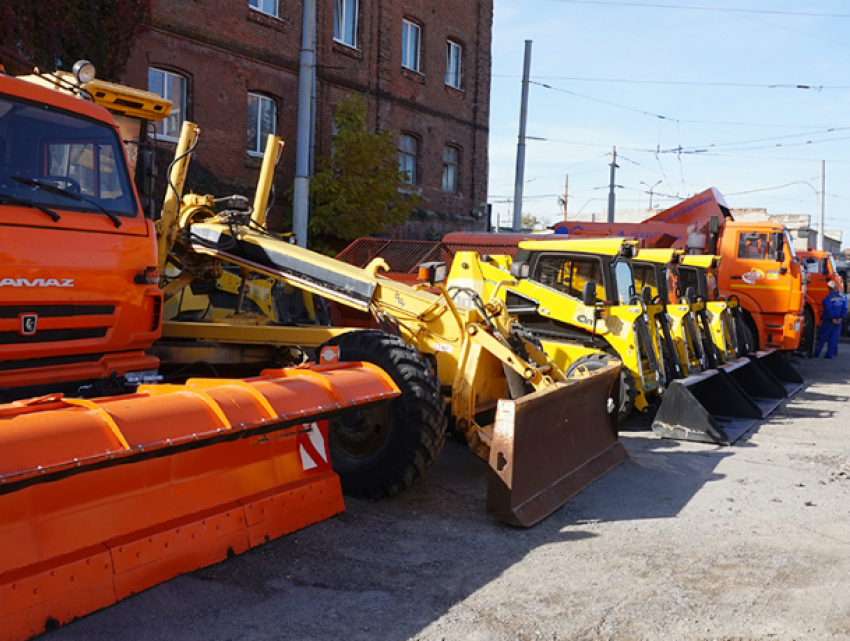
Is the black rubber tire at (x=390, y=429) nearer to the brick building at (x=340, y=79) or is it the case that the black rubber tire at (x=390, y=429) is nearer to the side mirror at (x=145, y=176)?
the side mirror at (x=145, y=176)

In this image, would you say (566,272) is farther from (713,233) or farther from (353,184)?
(353,184)

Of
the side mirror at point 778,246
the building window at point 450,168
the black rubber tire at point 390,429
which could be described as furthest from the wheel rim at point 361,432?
the building window at point 450,168

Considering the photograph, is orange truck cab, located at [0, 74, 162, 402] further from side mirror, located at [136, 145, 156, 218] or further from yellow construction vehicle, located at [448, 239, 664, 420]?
yellow construction vehicle, located at [448, 239, 664, 420]

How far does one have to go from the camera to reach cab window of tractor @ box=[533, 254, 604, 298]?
33.4 feet

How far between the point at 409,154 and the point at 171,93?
26.6ft

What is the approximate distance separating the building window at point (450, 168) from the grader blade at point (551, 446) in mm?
17742

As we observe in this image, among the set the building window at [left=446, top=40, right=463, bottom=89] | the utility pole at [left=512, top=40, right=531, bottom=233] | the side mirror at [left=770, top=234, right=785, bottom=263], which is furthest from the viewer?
the building window at [left=446, top=40, right=463, bottom=89]

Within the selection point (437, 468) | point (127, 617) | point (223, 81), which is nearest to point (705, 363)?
point (437, 468)

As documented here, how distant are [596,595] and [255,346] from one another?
376 centimetres

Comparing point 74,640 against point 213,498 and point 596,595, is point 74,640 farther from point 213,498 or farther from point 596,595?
point 596,595

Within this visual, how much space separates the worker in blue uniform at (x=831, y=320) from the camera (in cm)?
1789

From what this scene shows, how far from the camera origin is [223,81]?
17016mm

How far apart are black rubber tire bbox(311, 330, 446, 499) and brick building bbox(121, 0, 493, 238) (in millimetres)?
11187

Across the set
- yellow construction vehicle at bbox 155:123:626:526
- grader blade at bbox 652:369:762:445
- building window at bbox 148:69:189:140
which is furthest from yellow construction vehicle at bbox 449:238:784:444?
building window at bbox 148:69:189:140
